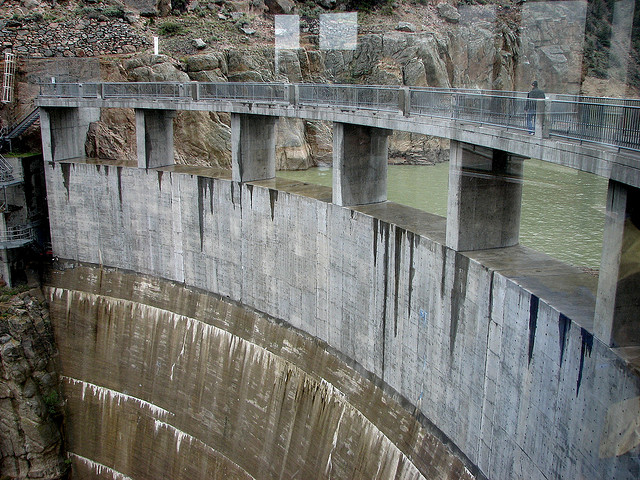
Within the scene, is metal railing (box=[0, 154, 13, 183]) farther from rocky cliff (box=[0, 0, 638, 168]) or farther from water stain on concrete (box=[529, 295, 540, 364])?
water stain on concrete (box=[529, 295, 540, 364])

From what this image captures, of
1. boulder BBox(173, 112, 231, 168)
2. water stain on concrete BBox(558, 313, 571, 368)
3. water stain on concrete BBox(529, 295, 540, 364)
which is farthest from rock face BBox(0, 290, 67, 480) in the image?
water stain on concrete BBox(558, 313, 571, 368)

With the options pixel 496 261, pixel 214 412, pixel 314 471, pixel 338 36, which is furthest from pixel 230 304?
pixel 338 36

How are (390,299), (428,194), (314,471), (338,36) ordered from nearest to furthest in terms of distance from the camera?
(390,299) → (314,471) → (428,194) → (338,36)

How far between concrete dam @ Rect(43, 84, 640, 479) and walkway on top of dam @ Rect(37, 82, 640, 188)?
4.34ft

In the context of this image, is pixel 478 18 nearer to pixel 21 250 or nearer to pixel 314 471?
pixel 314 471

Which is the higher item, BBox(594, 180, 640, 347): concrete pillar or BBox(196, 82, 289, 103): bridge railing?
BBox(196, 82, 289, 103): bridge railing

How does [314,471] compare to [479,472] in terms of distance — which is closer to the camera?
[479,472]

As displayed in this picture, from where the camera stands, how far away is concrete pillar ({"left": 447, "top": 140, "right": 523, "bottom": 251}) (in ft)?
37.9

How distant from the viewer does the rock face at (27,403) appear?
65.6 ft

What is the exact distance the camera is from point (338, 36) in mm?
24656

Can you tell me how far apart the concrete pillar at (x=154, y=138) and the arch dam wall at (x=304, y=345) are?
71 cm

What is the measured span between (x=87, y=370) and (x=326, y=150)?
36.2 feet

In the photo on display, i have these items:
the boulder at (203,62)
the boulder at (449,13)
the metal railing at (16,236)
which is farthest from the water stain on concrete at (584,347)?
the boulder at (203,62)

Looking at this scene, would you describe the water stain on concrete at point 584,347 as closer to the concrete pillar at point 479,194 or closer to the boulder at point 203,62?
the concrete pillar at point 479,194
